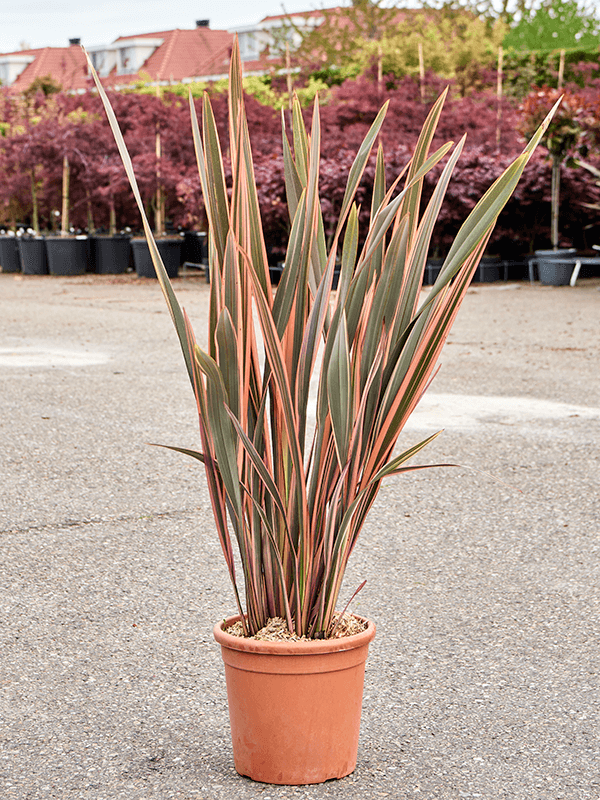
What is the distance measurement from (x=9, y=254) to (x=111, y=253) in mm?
2310

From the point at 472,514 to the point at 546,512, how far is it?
303mm

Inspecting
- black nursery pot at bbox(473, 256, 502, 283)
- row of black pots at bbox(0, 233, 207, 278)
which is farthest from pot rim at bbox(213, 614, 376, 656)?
row of black pots at bbox(0, 233, 207, 278)

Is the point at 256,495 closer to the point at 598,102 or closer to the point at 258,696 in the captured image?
the point at 258,696

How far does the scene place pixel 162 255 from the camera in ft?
50.9

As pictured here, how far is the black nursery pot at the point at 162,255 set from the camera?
15.8 meters

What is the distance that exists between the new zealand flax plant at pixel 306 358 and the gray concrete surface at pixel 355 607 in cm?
42

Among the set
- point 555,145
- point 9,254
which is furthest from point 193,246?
point 555,145

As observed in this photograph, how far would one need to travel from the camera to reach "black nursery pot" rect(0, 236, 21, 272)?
18141 mm

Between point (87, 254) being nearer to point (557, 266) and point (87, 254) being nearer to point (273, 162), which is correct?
point (273, 162)

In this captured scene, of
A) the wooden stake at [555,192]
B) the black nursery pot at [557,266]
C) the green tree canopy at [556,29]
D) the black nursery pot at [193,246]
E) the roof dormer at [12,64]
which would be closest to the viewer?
the wooden stake at [555,192]

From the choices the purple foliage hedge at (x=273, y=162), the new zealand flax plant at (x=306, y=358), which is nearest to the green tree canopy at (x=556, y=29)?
the purple foliage hedge at (x=273, y=162)

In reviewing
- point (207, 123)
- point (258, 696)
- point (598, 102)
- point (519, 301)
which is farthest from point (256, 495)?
point (598, 102)

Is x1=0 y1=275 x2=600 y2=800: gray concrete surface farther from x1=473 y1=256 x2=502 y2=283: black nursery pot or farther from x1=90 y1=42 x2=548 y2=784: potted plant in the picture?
x1=473 y1=256 x2=502 y2=283: black nursery pot

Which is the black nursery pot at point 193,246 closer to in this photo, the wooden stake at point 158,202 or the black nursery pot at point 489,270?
the wooden stake at point 158,202
